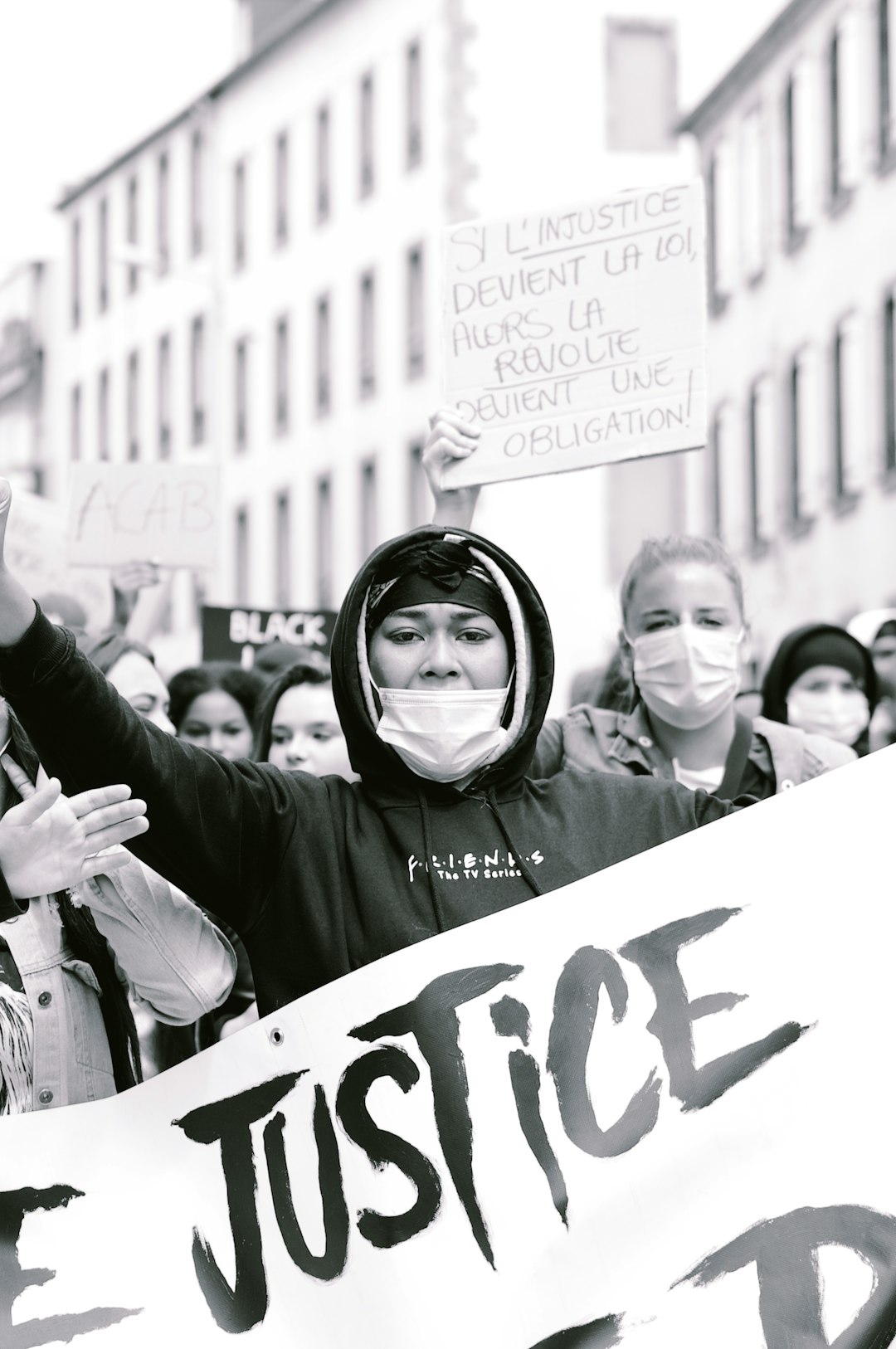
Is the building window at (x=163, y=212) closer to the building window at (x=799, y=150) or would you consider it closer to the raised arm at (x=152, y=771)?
the building window at (x=799, y=150)

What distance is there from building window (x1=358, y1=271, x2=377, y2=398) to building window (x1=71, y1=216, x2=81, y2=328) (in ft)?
45.0

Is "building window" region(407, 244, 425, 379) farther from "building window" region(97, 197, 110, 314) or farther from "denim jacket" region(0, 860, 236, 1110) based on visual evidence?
"denim jacket" region(0, 860, 236, 1110)

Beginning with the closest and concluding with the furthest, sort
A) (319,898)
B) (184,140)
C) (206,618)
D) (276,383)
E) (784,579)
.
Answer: (319,898)
(206,618)
(784,579)
(276,383)
(184,140)

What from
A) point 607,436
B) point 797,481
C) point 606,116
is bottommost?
point 607,436

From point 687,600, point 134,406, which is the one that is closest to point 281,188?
point 134,406

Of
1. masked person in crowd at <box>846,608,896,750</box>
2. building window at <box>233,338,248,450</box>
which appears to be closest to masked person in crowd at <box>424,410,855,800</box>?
masked person in crowd at <box>846,608,896,750</box>

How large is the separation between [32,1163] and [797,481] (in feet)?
73.9

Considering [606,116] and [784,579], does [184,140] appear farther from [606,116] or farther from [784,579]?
[784,579]

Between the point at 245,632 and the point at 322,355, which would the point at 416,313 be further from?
the point at 245,632

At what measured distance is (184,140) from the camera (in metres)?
42.7

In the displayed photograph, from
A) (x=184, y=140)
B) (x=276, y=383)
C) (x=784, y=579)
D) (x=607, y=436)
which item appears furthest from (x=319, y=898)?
(x=184, y=140)

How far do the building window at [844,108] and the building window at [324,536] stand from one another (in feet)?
47.3

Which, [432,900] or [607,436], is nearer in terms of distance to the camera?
[432,900]

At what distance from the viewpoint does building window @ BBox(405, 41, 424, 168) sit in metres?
34.6
